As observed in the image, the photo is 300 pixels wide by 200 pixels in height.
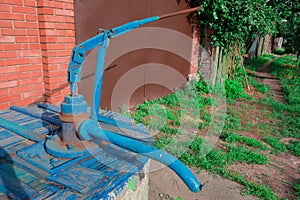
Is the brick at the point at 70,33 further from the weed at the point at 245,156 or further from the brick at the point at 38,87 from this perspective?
the weed at the point at 245,156

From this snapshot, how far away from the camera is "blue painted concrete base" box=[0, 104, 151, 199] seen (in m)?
1.17

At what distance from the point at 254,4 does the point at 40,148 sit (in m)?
6.09

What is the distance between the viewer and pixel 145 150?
115 cm

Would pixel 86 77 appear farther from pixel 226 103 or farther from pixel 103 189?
pixel 226 103

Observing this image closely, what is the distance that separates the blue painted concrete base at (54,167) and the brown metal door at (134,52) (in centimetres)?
158

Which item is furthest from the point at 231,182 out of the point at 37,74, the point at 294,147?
the point at 37,74

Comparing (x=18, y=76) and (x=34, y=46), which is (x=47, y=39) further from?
(x=18, y=76)

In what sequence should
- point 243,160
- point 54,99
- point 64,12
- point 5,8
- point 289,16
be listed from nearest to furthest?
point 5,8 → point 64,12 → point 54,99 → point 243,160 → point 289,16

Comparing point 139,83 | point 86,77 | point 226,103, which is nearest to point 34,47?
point 86,77

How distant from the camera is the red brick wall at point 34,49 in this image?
2238 mm

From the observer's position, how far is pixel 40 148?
59.9 inches

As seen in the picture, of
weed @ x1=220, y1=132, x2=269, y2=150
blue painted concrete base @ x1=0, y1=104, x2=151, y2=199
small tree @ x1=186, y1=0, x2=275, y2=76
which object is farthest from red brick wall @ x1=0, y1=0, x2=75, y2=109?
small tree @ x1=186, y1=0, x2=275, y2=76

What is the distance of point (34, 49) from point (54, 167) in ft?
5.24

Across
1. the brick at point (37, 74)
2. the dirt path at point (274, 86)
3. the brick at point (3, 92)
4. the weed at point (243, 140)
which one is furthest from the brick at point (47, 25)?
the dirt path at point (274, 86)
